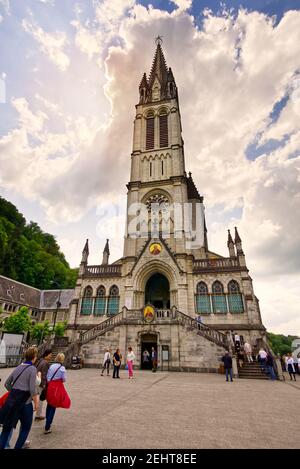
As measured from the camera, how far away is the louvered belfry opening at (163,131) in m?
34.8

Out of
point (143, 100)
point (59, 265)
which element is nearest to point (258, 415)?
point (143, 100)

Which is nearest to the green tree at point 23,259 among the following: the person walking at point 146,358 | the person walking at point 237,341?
the person walking at point 146,358

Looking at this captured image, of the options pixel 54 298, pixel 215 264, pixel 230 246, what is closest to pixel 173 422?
pixel 215 264

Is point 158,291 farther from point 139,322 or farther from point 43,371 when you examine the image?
→ point 43,371

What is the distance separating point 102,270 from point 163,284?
7.63 m

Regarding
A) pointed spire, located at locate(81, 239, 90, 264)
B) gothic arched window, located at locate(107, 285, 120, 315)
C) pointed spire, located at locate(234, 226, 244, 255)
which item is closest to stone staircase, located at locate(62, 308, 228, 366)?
gothic arched window, located at locate(107, 285, 120, 315)

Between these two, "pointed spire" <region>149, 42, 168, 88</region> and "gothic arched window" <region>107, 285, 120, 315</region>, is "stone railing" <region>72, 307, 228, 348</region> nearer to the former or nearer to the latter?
"gothic arched window" <region>107, 285, 120, 315</region>

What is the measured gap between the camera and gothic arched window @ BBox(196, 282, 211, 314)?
2391 cm

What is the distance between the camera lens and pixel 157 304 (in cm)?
2802

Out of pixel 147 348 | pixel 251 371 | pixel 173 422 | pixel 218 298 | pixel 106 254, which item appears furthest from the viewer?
pixel 106 254

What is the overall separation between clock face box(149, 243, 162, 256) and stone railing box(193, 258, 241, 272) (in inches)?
171

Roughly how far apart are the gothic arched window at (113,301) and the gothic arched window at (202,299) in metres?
8.87

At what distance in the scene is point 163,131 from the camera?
35875mm
